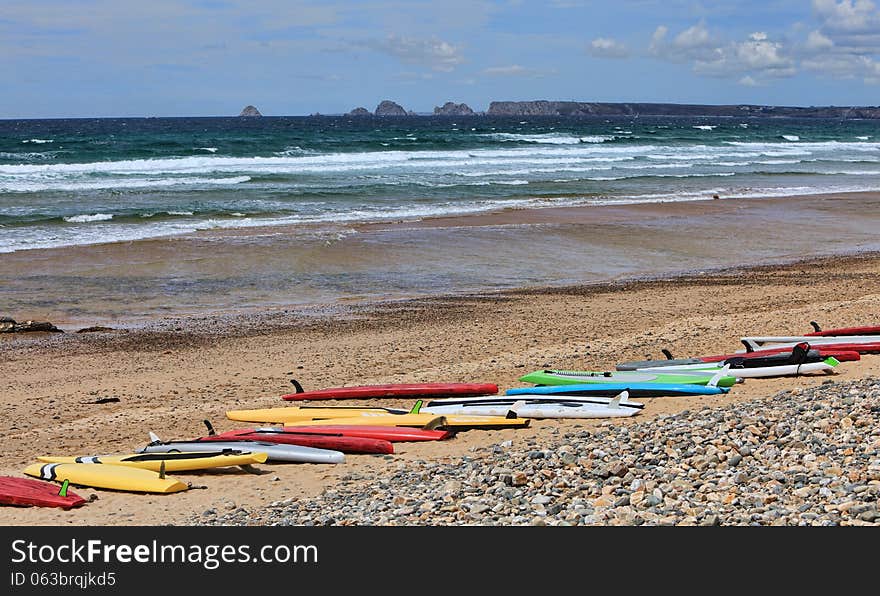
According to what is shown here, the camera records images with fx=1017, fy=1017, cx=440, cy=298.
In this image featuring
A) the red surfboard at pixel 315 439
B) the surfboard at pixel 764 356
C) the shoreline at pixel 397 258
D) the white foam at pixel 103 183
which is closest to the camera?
the red surfboard at pixel 315 439

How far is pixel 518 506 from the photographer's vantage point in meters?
6.16

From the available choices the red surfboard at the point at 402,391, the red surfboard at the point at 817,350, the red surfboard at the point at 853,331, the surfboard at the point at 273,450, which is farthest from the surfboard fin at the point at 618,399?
the red surfboard at the point at 853,331

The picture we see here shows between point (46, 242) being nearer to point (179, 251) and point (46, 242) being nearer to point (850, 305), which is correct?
point (179, 251)

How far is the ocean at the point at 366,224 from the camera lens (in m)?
16.9

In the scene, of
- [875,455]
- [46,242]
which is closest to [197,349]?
[875,455]

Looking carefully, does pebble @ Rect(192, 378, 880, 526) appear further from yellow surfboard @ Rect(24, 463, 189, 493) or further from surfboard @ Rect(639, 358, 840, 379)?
surfboard @ Rect(639, 358, 840, 379)

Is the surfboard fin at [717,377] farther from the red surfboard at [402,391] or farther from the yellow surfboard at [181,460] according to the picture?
the yellow surfboard at [181,460]

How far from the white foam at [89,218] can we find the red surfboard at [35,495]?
18798mm

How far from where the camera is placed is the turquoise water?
2622 cm

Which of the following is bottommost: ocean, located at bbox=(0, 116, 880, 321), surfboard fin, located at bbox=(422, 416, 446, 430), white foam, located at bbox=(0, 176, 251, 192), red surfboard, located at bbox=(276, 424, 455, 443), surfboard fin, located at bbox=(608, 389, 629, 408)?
red surfboard, located at bbox=(276, 424, 455, 443)

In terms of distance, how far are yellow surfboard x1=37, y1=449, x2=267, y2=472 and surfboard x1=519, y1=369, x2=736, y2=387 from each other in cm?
334

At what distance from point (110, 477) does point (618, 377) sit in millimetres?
4846

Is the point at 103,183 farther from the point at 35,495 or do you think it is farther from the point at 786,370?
the point at 786,370

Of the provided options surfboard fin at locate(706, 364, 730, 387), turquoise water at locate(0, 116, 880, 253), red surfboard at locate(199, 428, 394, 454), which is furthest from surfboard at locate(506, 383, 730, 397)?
turquoise water at locate(0, 116, 880, 253)
